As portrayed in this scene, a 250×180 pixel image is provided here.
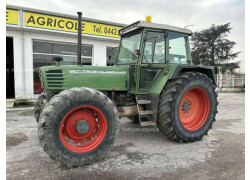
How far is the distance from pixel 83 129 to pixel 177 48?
9.38ft

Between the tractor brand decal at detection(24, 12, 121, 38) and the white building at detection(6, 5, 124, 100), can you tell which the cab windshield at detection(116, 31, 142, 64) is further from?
the tractor brand decal at detection(24, 12, 121, 38)

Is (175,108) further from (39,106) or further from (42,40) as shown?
(42,40)

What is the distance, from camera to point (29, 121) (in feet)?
19.4

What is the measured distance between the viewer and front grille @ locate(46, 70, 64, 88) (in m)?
3.53

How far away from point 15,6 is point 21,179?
28.6 feet

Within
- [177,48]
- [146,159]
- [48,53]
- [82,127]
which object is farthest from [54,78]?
[48,53]

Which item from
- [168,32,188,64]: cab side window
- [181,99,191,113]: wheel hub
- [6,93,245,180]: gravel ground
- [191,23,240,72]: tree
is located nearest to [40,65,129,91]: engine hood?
[168,32,188,64]: cab side window

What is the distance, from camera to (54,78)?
11.6 ft

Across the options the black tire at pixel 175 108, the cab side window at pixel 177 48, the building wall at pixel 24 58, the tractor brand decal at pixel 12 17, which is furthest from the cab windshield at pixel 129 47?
the tractor brand decal at pixel 12 17

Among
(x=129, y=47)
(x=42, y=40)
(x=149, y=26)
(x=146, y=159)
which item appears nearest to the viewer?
(x=146, y=159)

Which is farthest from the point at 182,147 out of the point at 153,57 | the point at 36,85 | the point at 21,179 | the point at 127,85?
the point at 36,85

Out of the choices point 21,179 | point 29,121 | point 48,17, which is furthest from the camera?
point 48,17

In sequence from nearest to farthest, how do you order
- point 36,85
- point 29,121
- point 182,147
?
point 182,147 → point 29,121 → point 36,85

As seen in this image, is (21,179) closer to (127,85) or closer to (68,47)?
(127,85)
